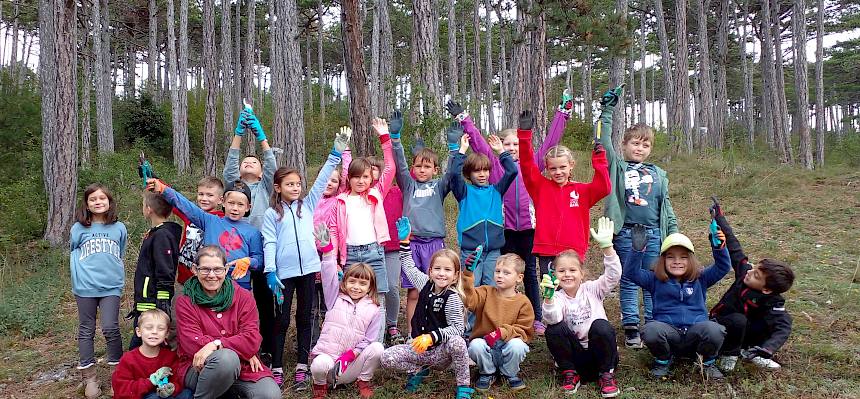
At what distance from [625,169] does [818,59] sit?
19120 mm

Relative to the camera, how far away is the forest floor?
3.70 meters

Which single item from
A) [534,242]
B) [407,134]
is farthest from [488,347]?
Result: [407,134]

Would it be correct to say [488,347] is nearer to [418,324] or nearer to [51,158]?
[418,324]

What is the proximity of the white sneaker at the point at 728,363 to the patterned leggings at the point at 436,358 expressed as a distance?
1.71 metres

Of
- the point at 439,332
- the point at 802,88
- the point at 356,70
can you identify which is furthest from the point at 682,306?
the point at 802,88

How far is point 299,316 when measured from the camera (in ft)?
13.6

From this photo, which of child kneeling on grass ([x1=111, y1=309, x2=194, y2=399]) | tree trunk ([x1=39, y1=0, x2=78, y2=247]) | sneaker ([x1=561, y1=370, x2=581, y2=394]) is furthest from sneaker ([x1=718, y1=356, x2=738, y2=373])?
tree trunk ([x1=39, y1=0, x2=78, y2=247])

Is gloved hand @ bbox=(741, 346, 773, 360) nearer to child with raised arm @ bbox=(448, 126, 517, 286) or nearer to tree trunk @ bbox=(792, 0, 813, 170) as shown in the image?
child with raised arm @ bbox=(448, 126, 517, 286)

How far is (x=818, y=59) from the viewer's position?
62.7 feet

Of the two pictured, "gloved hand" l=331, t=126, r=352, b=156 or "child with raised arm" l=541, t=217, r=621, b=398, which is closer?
"child with raised arm" l=541, t=217, r=621, b=398

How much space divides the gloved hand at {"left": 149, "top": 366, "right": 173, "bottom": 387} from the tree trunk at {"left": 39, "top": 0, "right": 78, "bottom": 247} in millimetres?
5915

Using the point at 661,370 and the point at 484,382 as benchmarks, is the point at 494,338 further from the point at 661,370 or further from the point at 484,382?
the point at 661,370

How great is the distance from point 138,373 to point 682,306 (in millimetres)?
3517

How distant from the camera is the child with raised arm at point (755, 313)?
3.70 m
